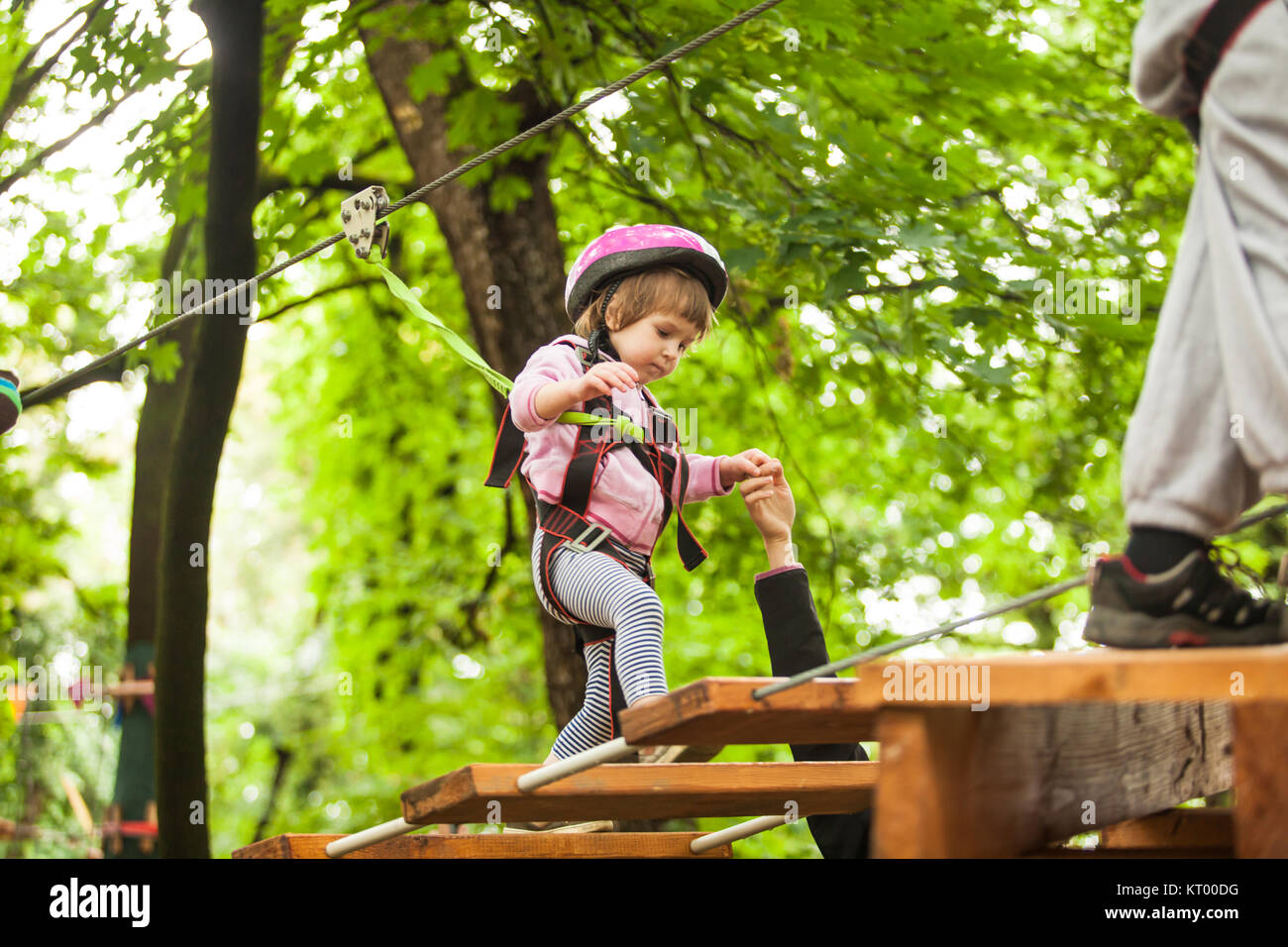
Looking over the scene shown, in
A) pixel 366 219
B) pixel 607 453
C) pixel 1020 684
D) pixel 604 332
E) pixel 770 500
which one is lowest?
pixel 1020 684

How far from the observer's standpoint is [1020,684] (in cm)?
146

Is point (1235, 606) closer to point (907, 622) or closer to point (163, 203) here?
point (163, 203)

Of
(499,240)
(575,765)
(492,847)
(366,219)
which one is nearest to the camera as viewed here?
(575,765)

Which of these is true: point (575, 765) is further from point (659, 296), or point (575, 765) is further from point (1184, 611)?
point (659, 296)

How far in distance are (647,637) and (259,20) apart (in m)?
3.71

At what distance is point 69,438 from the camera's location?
31.0 ft

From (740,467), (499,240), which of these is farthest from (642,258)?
(499,240)

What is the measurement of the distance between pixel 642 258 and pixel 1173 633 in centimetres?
156

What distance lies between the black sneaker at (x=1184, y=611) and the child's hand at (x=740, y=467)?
4.29 feet

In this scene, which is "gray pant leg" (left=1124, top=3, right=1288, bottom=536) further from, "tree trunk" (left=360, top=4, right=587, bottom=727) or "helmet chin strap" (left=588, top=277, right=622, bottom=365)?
"tree trunk" (left=360, top=4, right=587, bottom=727)

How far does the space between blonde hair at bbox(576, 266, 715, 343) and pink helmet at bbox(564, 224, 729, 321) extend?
0.07 ft

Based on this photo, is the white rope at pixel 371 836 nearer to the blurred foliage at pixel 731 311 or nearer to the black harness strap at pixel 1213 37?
the black harness strap at pixel 1213 37

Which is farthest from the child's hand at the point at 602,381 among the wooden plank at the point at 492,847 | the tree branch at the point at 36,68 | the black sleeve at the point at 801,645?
the tree branch at the point at 36,68
